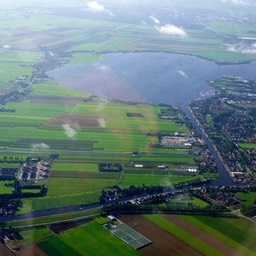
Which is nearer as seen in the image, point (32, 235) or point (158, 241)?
point (158, 241)

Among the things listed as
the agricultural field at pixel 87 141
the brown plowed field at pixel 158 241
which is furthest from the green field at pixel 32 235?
the brown plowed field at pixel 158 241

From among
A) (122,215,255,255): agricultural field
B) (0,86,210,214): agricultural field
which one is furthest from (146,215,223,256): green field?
(0,86,210,214): agricultural field

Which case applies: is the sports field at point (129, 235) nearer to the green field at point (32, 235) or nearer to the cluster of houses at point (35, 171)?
the green field at point (32, 235)

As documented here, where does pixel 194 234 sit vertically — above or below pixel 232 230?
below

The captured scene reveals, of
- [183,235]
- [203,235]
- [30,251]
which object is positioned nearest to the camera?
[30,251]

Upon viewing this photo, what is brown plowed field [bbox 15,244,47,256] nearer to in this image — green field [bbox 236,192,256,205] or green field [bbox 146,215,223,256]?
green field [bbox 146,215,223,256]

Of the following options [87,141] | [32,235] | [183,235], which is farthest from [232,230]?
[87,141]

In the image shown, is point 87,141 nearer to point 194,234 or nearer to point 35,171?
A: point 35,171
